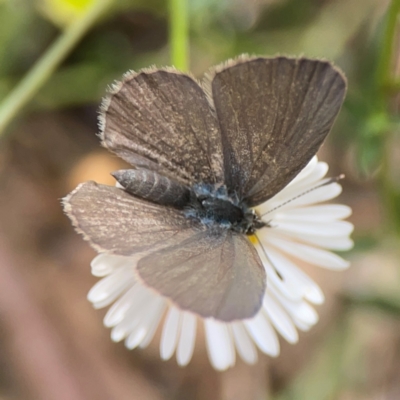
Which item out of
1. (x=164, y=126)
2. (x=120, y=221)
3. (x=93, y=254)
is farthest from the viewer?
(x=93, y=254)

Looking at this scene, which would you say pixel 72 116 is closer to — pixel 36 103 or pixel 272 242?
pixel 36 103

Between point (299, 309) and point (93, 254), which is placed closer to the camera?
point (299, 309)

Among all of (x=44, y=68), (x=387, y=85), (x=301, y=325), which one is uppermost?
(x=44, y=68)

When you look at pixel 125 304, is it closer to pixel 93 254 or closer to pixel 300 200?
pixel 300 200

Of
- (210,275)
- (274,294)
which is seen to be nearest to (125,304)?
(274,294)

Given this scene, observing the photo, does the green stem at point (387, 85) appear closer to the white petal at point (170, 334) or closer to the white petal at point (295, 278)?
the white petal at point (295, 278)

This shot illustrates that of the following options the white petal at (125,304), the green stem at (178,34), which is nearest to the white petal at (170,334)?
the white petal at (125,304)

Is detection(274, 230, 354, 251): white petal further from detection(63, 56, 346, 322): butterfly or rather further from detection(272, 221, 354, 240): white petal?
detection(63, 56, 346, 322): butterfly
